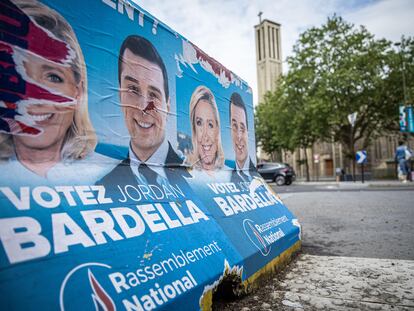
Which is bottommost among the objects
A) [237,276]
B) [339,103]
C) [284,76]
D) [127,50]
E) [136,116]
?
[237,276]

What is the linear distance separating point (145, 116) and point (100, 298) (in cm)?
137

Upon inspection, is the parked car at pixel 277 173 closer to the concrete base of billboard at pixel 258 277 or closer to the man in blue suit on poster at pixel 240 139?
the man in blue suit on poster at pixel 240 139

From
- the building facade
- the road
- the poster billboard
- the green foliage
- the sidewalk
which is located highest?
the building facade

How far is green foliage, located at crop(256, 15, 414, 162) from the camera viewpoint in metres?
20.0

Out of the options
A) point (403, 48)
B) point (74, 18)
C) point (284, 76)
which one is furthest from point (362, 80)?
point (74, 18)

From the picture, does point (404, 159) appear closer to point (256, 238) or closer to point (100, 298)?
point (256, 238)

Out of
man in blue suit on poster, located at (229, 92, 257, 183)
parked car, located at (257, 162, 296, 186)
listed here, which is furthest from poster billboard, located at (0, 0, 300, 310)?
parked car, located at (257, 162, 296, 186)

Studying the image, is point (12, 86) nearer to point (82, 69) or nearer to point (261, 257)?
point (82, 69)

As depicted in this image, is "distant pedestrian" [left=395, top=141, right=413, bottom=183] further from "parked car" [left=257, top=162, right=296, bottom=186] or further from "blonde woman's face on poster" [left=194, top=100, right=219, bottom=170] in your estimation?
"blonde woman's face on poster" [left=194, top=100, right=219, bottom=170]

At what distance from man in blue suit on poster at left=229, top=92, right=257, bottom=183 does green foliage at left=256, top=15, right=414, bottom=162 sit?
17289mm

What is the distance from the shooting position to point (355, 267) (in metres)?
2.71

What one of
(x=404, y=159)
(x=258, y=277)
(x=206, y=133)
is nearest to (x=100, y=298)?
(x=258, y=277)

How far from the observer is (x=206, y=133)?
10.4 feet

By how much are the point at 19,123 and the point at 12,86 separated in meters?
0.17
